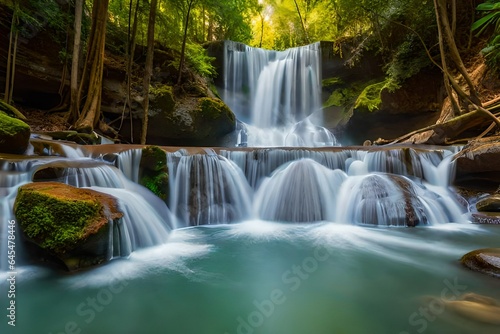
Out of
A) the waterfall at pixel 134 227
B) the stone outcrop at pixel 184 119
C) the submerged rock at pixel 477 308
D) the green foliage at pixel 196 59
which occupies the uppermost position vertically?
the green foliage at pixel 196 59

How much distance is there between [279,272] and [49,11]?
36.1ft

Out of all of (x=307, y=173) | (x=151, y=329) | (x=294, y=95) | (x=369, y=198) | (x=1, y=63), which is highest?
(x=294, y=95)

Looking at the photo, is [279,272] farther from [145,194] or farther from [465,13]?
[465,13]

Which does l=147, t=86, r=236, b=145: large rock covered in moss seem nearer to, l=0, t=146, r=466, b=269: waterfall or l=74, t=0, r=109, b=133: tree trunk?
l=74, t=0, r=109, b=133: tree trunk

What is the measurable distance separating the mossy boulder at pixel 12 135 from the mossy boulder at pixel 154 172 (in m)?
2.08

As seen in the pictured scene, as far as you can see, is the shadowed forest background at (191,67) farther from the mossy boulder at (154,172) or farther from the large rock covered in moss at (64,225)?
the large rock covered in moss at (64,225)

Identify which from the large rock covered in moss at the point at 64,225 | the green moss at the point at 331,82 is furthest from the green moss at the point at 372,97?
the large rock covered in moss at the point at 64,225

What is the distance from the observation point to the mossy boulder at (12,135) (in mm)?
4805

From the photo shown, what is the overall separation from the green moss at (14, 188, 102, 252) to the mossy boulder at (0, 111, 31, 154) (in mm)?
2744

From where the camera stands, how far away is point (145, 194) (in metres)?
5.15

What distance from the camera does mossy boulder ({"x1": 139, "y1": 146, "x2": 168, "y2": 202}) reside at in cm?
545

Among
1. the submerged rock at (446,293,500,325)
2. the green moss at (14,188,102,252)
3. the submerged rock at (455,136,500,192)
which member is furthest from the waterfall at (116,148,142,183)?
the submerged rock at (455,136,500,192)

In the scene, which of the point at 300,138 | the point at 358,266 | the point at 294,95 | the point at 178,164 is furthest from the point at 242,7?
the point at 358,266

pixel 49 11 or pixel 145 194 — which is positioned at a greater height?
pixel 49 11
